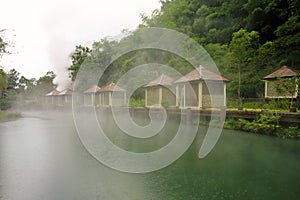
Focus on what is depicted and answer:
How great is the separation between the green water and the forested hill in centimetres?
723

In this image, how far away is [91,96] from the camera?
24.8m

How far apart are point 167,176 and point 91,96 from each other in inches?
833

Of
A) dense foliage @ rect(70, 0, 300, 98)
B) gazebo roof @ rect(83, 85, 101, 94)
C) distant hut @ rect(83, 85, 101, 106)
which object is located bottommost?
distant hut @ rect(83, 85, 101, 106)

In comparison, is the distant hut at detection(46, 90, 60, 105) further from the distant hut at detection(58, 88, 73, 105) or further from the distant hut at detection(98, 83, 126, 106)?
the distant hut at detection(98, 83, 126, 106)

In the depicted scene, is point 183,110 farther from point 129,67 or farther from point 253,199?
point 129,67

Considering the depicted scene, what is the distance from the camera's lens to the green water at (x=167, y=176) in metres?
3.82

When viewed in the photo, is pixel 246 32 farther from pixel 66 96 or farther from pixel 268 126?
pixel 66 96

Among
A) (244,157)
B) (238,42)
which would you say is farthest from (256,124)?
(238,42)

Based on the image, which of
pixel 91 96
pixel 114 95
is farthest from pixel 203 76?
pixel 91 96

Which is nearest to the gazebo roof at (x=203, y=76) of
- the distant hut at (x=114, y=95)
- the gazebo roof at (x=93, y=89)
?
the distant hut at (x=114, y=95)

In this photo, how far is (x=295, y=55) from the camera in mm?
13133

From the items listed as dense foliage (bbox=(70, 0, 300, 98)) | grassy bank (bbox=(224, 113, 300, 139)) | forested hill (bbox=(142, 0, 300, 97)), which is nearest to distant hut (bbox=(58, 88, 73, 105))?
dense foliage (bbox=(70, 0, 300, 98))

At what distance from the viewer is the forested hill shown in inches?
523

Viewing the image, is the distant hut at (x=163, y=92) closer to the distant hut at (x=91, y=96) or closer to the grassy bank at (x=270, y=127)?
the grassy bank at (x=270, y=127)
